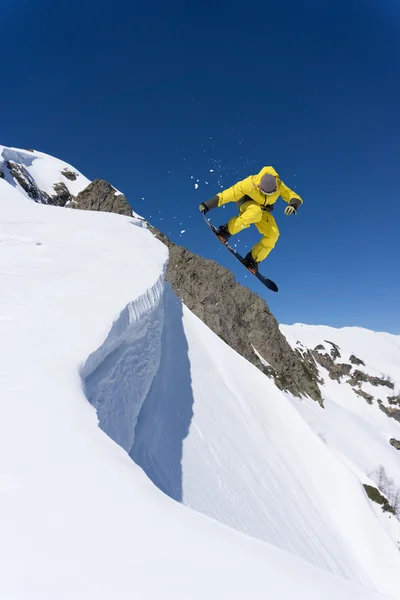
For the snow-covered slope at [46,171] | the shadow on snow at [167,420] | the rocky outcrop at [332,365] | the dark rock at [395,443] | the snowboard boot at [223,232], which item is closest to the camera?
the shadow on snow at [167,420]

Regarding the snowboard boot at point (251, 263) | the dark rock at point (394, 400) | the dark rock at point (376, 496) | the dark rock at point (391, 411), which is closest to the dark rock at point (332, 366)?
the dark rock at point (391, 411)

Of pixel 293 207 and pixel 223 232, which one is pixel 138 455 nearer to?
pixel 293 207

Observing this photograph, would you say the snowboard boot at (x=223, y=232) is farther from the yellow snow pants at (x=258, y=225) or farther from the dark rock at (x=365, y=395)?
the dark rock at (x=365, y=395)

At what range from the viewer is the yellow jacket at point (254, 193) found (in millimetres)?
9141

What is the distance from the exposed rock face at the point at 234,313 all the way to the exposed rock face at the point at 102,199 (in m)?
10.0

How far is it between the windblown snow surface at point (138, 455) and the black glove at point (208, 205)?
1.65 metres

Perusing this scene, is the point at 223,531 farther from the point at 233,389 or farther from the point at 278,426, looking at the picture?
the point at 278,426

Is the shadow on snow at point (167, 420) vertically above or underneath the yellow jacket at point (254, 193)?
underneath

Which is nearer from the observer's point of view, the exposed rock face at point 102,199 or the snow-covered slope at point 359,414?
the snow-covered slope at point 359,414

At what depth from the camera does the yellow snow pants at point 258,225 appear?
9430 mm

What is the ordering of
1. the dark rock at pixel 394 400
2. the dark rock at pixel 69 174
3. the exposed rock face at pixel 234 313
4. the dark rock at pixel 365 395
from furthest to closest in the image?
→ the dark rock at pixel 394 400 → the dark rock at pixel 365 395 → the dark rock at pixel 69 174 → the exposed rock face at pixel 234 313

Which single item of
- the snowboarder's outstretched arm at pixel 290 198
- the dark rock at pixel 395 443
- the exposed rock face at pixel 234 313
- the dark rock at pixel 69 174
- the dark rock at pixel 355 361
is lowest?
the dark rock at pixel 395 443

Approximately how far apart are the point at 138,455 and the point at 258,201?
6.54 metres

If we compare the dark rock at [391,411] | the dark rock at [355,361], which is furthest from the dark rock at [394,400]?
the dark rock at [355,361]
